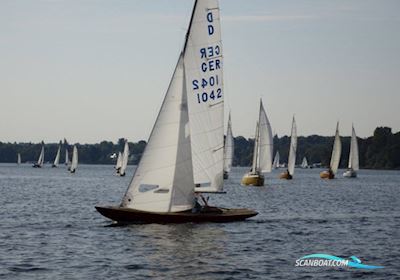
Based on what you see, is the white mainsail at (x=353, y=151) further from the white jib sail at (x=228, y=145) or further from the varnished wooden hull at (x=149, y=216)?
the varnished wooden hull at (x=149, y=216)

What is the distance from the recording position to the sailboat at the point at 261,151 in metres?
107

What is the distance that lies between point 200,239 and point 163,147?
670 centimetres

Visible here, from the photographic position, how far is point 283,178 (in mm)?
155125

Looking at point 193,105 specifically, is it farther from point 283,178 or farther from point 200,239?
point 283,178

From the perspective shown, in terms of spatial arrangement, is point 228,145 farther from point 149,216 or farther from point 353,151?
point 149,216

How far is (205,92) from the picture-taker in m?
47.9

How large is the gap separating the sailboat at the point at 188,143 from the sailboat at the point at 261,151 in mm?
58220

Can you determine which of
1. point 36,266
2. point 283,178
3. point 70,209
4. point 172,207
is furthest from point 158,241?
point 283,178

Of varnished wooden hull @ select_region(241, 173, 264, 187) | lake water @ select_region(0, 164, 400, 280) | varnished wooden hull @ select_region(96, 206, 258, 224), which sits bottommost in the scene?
lake water @ select_region(0, 164, 400, 280)

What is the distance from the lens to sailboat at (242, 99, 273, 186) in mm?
107438

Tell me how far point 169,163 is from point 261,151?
6307 centimetres

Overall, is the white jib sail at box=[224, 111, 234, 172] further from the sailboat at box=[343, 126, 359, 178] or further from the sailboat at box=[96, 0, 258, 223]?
the sailboat at box=[96, 0, 258, 223]

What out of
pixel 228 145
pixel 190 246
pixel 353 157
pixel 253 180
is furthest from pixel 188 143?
pixel 353 157

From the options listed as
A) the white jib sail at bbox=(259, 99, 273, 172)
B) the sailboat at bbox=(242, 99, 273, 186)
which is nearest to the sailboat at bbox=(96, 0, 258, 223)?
the sailboat at bbox=(242, 99, 273, 186)
